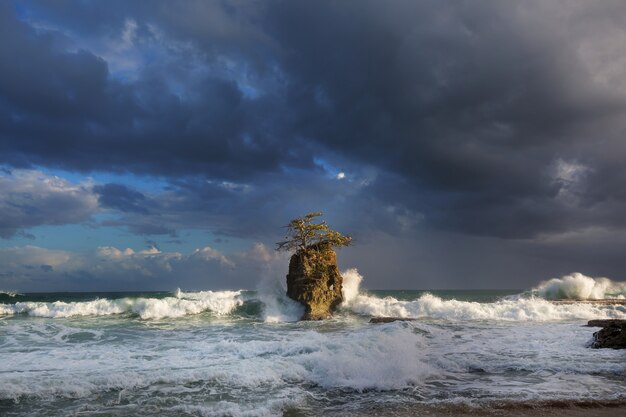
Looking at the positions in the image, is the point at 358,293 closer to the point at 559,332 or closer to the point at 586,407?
the point at 559,332

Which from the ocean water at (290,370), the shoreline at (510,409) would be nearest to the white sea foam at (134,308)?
the ocean water at (290,370)

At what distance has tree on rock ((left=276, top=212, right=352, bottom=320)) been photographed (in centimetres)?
2731

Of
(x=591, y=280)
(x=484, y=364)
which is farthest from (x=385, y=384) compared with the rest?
(x=591, y=280)

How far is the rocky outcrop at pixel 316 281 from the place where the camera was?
2722 cm

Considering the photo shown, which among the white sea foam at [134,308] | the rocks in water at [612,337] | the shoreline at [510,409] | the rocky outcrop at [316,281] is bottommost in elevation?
the shoreline at [510,409]

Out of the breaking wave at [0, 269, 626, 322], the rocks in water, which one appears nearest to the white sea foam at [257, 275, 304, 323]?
the breaking wave at [0, 269, 626, 322]

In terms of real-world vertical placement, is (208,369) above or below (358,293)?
below

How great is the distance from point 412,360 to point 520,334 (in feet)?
31.2

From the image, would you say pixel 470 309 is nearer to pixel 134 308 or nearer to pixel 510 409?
pixel 510 409

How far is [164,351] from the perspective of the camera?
15.6 metres

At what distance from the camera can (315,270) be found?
91.9 feet

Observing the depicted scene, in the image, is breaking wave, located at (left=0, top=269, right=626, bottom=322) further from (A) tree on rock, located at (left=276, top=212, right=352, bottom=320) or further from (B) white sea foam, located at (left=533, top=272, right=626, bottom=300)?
(B) white sea foam, located at (left=533, top=272, right=626, bottom=300)

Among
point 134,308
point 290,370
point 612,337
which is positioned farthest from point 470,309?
point 134,308

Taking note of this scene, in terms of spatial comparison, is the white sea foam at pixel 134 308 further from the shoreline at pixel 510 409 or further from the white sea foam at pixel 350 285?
the shoreline at pixel 510 409
